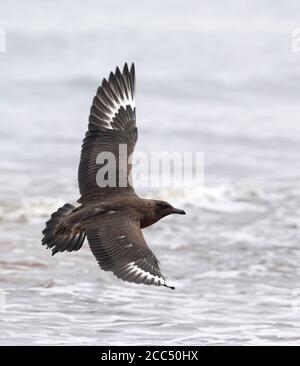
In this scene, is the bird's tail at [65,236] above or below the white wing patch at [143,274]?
above

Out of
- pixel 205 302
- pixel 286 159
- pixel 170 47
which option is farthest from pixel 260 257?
pixel 170 47

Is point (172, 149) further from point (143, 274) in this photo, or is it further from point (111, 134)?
point (143, 274)

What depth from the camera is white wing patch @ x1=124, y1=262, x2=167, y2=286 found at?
7.41m

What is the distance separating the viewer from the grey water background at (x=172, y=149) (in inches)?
340

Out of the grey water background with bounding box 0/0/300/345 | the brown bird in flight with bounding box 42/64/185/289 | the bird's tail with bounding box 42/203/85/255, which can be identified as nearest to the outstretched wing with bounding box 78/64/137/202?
the brown bird in flight with bounding box 42/64/185/289

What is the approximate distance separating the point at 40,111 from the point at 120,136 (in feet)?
21.6

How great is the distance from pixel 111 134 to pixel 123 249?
1132 millimetres

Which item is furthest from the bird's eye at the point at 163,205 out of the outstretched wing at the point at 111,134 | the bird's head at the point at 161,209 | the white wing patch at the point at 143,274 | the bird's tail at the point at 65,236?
the white wing patch at the point at 143,274

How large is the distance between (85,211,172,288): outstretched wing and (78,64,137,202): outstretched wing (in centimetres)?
35

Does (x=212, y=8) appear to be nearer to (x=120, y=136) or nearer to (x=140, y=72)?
(x=140, y=72)

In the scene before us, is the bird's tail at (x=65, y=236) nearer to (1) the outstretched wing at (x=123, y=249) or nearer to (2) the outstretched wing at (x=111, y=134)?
(1) the outstretched wing at (x=123, y=249)

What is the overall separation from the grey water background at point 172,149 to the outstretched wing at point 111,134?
0.93m

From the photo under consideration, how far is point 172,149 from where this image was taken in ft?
44.5

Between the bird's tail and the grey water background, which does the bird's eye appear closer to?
the bird's tail
